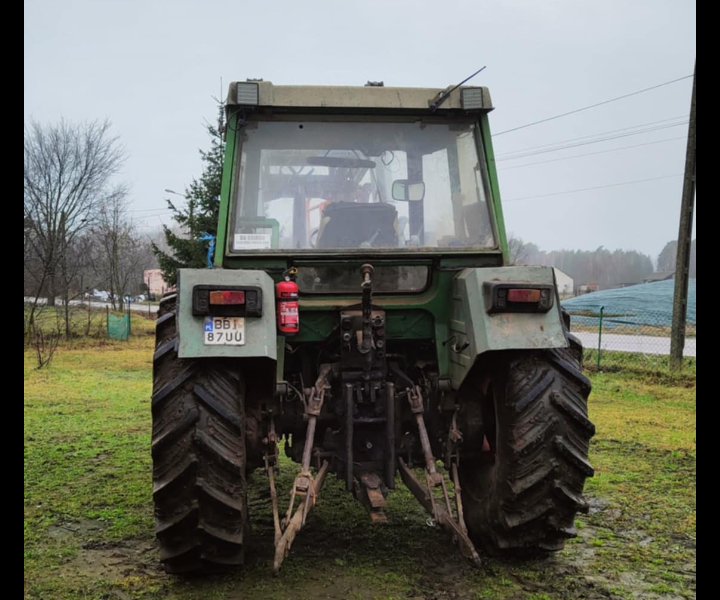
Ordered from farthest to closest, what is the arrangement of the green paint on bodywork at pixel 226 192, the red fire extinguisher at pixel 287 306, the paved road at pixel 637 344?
the paved road at pixel 637 344, the green paint on bodywork at pixel 226 192, the red fire extinguisher at pixel 287 306

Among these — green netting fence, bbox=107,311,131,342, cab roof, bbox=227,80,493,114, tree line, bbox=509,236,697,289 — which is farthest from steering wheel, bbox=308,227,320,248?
tree line, bbox=509,236,697,289

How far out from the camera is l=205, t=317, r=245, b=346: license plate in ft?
10.8

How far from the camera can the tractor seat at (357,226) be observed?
13.0 ft

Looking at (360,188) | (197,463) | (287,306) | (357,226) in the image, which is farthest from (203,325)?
(360,188)

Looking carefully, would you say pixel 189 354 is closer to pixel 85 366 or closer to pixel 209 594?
pixel 209 594

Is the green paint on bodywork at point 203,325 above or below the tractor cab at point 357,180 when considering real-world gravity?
below

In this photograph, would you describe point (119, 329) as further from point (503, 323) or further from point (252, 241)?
point (503, 323)

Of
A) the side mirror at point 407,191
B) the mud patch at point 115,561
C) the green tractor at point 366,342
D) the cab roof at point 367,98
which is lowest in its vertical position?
the mud patch at point 115,561

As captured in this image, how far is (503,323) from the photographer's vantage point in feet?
11.3

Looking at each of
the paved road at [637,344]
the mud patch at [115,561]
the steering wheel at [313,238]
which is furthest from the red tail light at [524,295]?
the paved road at [637,344]

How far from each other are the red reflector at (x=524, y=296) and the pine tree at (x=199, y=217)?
1014 centimetres

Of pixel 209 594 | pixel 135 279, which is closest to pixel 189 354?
pixel 209 594

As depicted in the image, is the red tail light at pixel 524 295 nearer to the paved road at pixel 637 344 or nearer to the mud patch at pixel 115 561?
the mud patch at pixel 115 561

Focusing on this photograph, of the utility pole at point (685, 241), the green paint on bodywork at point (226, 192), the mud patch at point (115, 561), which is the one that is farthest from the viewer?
the utility pole at point (685, 241)
